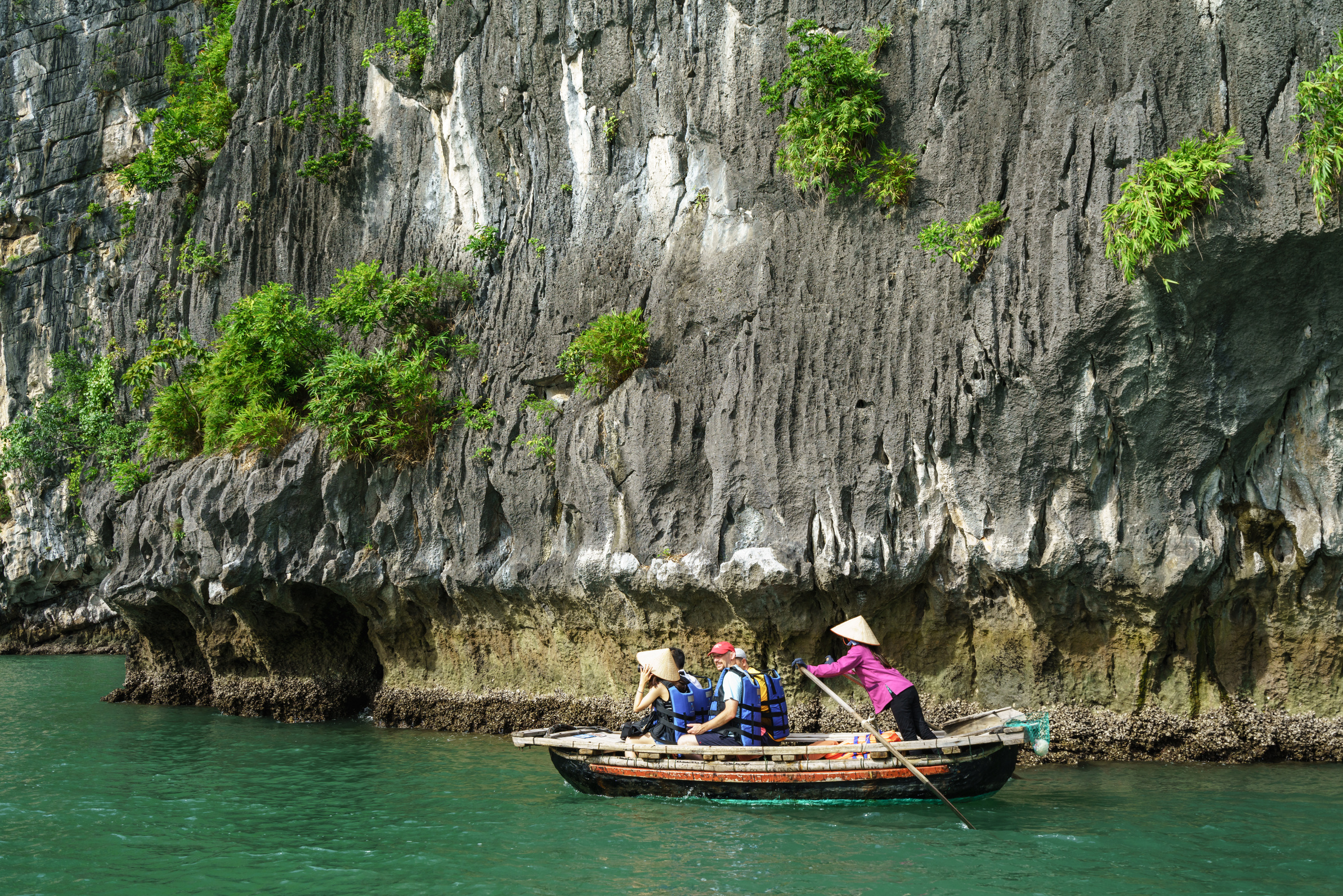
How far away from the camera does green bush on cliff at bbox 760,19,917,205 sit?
13812 mm

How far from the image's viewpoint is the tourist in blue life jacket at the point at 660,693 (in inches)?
459

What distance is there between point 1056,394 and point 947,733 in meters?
4.27

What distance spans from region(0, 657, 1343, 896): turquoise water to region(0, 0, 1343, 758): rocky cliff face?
8.68ft

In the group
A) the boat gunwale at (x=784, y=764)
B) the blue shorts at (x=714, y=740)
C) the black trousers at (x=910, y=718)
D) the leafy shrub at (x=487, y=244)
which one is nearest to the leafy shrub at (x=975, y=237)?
the black trousers at (x=910, y=718)

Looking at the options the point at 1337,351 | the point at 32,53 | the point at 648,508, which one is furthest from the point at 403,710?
the point at 32,53

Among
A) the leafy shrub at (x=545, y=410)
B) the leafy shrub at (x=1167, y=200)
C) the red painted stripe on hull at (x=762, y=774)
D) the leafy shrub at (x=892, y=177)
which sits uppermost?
the leafy shrub at (x=892, y=177)

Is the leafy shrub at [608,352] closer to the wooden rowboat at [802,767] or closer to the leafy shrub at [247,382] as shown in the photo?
the leafy shrub at [247,382]

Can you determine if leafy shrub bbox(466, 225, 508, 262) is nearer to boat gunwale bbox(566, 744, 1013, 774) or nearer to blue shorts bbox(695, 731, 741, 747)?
boat gunwale bbox(566, 744, 1013, 774)

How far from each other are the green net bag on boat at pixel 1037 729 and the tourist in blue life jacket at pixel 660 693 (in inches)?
150

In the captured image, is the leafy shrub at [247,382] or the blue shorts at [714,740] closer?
the blue shorts at [714,740]

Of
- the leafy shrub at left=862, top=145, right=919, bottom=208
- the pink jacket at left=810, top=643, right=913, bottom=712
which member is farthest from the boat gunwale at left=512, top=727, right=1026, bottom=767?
the leafy shrub at left=862, top=145, right=919, bottom=208

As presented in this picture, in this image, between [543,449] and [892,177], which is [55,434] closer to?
[543,449]

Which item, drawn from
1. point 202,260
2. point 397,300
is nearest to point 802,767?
point 397,300

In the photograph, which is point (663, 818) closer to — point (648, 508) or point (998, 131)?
point (648, 508)
